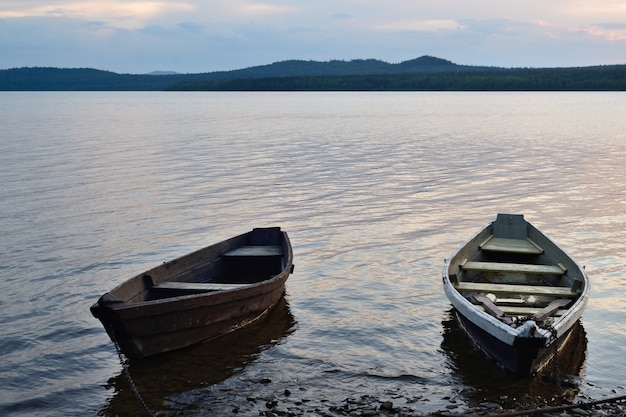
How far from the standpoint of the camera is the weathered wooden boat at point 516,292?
30.8 ft

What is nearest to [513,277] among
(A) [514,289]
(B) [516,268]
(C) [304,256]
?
(B) [516,268]

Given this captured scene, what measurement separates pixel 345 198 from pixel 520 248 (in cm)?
1143

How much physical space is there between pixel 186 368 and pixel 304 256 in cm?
714

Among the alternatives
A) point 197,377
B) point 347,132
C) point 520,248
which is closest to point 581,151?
point 347,132

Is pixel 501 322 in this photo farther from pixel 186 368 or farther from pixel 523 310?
pixel 186 368

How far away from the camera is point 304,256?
1738cm

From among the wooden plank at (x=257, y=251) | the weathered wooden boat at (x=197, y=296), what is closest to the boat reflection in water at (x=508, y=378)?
the weathered wooden boat at (x=197, y=296)

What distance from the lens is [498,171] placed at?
3325 centimetres

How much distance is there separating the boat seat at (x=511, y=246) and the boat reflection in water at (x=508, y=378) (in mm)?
2702

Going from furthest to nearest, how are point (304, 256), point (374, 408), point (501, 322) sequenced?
point (304, 256), point (501, 322), point (374, 408)

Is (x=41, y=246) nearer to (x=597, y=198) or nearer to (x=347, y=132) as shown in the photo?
(x=597, y=198)

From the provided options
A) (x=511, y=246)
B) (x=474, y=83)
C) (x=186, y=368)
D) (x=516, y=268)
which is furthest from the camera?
(x=474, y=83)

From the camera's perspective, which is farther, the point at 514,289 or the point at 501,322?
the point at 514,289

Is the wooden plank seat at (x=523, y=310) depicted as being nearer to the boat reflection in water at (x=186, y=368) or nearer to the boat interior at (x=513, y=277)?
the boat interior at (x=513, y=277)
